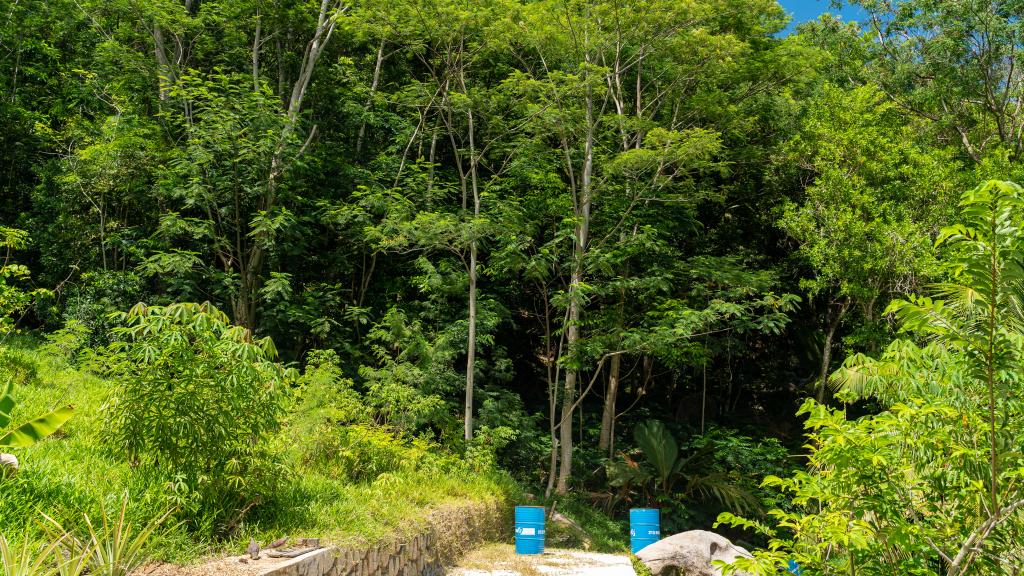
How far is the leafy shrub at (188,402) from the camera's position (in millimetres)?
4730

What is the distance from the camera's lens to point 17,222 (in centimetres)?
1368

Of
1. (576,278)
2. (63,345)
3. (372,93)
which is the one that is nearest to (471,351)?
(576,278)

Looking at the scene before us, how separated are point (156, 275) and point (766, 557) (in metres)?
12.8

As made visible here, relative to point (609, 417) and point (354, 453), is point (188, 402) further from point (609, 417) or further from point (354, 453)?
point (609, 417)

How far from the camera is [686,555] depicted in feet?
28.2

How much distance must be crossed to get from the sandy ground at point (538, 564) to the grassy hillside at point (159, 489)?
784 mm

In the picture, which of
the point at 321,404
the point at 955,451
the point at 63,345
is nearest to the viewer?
the point at 955,451

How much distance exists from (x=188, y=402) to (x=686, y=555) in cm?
618

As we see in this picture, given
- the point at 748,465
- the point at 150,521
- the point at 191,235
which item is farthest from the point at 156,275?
the point at 748,465

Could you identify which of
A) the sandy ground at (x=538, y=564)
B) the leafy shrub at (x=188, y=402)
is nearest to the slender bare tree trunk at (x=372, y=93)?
the sandy ground at (x=538, y=564)

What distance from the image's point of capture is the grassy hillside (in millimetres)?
4074

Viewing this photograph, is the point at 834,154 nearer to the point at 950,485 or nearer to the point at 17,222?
the point at 950,485

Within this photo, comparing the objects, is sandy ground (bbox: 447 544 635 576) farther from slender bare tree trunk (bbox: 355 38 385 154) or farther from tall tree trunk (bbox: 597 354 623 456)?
slender bare tree trunk (bbox: 355 38 385 154)

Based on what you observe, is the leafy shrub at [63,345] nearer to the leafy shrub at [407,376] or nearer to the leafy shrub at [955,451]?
the leafy shrub at [407,376]
